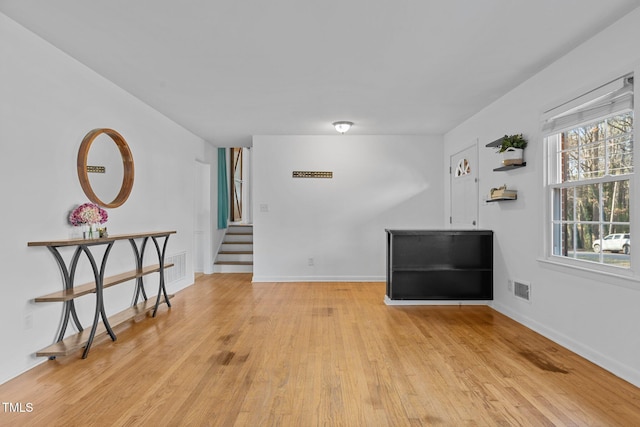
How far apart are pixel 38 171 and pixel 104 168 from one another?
85 centimetres

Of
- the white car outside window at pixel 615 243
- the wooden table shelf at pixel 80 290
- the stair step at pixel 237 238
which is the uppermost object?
the white car outside window at pixel 615 243

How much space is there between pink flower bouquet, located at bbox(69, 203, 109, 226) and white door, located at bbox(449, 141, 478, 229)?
449cm

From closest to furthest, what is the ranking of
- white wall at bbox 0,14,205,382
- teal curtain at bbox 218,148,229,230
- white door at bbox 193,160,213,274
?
white wall at bbox 0,14,205,382 → white door at bbox 193,160,213,274 → teal curtain at bbox 218,148,229,230

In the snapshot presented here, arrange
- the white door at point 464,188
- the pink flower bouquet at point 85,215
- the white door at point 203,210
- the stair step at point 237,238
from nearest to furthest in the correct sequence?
the pink flower bouquet at point 85,215 < the white door at point 464,188 < the white door at point 203,210 < the stair step at point 237,238

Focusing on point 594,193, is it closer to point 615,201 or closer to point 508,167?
point 615,201

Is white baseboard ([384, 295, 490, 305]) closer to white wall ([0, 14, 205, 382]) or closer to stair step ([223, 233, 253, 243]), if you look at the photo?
white wall ([0, 14, 205, 382])

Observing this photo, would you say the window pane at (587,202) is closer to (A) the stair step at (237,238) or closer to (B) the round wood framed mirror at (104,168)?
(B) the round wood framed mirror at (104,168)

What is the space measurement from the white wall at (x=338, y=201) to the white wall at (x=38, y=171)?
2644 millimetres

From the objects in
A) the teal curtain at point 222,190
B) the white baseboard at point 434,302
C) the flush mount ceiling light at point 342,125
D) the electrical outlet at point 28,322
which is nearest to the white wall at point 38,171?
the electrical outlet at point 28,322

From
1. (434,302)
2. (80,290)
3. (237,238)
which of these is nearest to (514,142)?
(434,302)

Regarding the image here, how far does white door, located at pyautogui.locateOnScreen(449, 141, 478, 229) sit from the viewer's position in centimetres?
519

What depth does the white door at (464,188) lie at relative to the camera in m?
5.19

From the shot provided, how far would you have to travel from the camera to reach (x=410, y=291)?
187 inches

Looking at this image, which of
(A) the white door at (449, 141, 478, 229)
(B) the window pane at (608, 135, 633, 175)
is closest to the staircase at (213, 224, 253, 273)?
(A) the white door at (449, 141, 478, 229)
